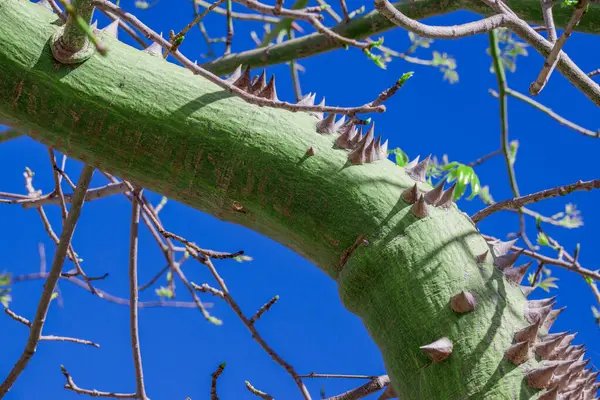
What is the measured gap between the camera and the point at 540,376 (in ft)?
4.77

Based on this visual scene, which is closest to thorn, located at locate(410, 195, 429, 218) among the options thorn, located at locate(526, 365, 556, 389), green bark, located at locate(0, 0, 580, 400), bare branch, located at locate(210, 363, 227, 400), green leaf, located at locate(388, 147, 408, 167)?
green bark, located at locate(0, 0, 580, 400)

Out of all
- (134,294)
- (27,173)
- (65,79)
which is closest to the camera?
(65,79)

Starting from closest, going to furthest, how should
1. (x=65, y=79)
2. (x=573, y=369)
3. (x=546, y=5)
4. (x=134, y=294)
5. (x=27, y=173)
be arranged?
(x=573, y=369), (x=65, y=79), (x=546, y=5), (x=134, y=294), (x=27, y=173)

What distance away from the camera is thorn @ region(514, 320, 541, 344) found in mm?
1489

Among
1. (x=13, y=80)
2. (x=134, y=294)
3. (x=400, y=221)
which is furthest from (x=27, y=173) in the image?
(x=400, y=221)

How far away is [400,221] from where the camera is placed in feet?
5.32

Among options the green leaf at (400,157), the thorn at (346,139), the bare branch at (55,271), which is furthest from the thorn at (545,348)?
the bare branch at (55,271)

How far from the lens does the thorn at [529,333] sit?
1489 millimetres

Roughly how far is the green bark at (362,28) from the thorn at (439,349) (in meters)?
1.86

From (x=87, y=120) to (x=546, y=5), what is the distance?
128cm

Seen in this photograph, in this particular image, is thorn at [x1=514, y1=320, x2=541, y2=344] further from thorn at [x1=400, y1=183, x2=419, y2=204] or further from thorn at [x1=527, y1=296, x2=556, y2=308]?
thorn at [x1=400, y1=183, x2=419, y2=204]

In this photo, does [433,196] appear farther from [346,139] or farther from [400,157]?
[400,157]

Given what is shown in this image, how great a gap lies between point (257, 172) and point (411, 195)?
374 millimetres

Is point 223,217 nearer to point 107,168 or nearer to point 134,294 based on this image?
point 107,168
